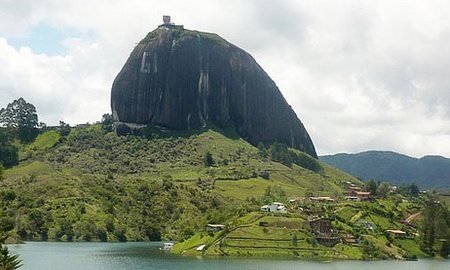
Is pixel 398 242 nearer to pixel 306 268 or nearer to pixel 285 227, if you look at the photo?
pixel 285 227

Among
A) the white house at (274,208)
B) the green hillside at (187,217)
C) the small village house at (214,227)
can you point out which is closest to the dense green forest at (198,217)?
the green hillside at (187,217)

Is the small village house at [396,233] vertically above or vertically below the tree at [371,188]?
below

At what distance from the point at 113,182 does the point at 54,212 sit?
29.9m

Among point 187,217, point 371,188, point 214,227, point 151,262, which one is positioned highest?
point 371,188

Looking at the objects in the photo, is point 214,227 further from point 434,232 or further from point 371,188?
point 371,188

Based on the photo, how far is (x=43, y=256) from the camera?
111 metres

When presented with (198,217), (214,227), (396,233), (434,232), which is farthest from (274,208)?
(434,232)

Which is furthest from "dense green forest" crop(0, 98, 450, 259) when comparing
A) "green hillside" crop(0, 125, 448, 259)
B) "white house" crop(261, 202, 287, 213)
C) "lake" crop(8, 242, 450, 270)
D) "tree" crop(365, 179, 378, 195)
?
"lake" crop(8, 242, 450, 270)

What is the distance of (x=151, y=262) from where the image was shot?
355ft

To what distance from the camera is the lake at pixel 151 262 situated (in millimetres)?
99250

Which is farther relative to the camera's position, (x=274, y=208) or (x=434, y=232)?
(x=274, y=208)

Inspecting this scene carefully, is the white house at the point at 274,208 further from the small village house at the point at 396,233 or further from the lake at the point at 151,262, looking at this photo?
the lake at the point at 151,262

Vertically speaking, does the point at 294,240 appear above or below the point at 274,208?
below

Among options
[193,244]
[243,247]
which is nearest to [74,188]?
[193,244]
